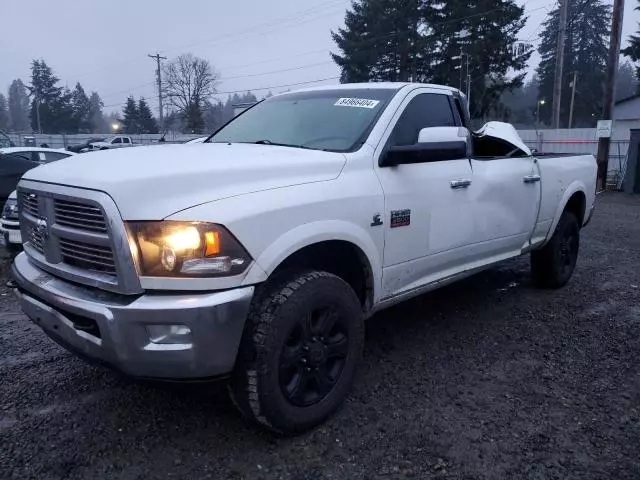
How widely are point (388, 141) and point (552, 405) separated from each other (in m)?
1.86

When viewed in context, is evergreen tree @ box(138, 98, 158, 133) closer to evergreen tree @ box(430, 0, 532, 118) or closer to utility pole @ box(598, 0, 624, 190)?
evergreen tree @ box(430, 0, 532, 118)

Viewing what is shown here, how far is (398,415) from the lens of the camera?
297 cm

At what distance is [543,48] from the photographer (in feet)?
198

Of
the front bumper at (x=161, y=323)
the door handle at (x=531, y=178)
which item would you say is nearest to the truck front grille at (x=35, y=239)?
the front bumper at (x=161, y=323)

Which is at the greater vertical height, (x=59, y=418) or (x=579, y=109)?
(x=579, y=109)

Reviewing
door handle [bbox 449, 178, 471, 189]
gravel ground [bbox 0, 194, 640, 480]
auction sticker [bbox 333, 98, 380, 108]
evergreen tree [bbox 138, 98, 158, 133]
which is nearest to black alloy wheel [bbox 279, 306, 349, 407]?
gravel ground [bbox 0, 194, 640, 480]

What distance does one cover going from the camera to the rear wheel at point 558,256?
209 inches

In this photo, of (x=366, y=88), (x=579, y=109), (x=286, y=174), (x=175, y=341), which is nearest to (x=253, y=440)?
(x=175, y=341)

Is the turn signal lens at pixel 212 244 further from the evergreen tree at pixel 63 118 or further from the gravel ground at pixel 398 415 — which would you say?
the evergreen tree at pixel 63 118

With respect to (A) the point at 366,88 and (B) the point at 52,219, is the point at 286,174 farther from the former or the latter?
(A) the point at 366,88

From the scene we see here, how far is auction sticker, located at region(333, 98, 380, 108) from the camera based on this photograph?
358cm

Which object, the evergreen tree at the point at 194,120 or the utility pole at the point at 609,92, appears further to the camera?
the evergreen tree at the point at 194,120

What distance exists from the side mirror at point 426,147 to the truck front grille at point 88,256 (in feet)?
5.43

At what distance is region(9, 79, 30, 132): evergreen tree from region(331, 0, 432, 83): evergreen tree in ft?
302
